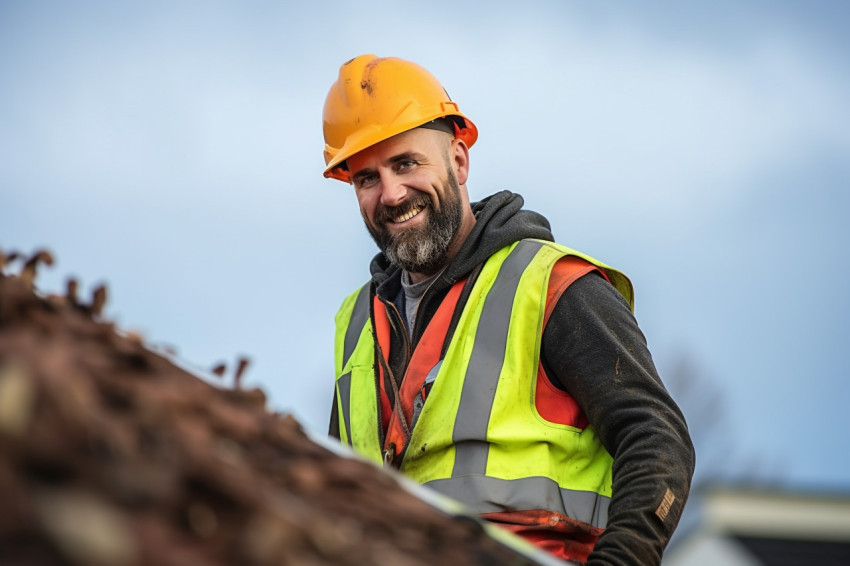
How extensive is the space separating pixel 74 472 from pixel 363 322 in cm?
373

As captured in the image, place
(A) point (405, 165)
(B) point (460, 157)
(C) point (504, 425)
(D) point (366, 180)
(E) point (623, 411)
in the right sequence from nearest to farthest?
1. (E) point (623, 411)
2. (C) point (504, 425)
3. (A) point (405, 165)
4. (D) point (366, 180)
5. (B) point (460, 157)

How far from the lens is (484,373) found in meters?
3.63

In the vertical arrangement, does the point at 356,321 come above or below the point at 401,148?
below

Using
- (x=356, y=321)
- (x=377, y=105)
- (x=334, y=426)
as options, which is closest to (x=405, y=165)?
(x=377, y=105)

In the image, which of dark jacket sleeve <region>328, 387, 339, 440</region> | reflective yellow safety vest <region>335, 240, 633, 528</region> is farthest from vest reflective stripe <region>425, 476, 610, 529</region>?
dark jacket sleeve <region>328, 387, 339, 440</region>

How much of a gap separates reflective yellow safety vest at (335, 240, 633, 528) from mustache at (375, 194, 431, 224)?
25.1 inches

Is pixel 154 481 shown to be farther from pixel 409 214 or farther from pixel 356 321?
pixel 356 321

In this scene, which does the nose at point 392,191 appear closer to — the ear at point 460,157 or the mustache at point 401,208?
the mustache at point 401,208

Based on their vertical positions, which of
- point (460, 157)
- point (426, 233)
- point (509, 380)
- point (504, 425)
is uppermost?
point (460, 157)

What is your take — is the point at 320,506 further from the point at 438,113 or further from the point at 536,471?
the point at 438,113

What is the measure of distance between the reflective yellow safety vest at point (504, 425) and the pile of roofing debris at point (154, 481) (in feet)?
5.93

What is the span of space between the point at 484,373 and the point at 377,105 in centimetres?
156

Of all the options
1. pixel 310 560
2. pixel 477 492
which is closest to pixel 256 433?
pixel 310 560

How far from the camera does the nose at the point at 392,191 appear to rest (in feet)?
14.5
